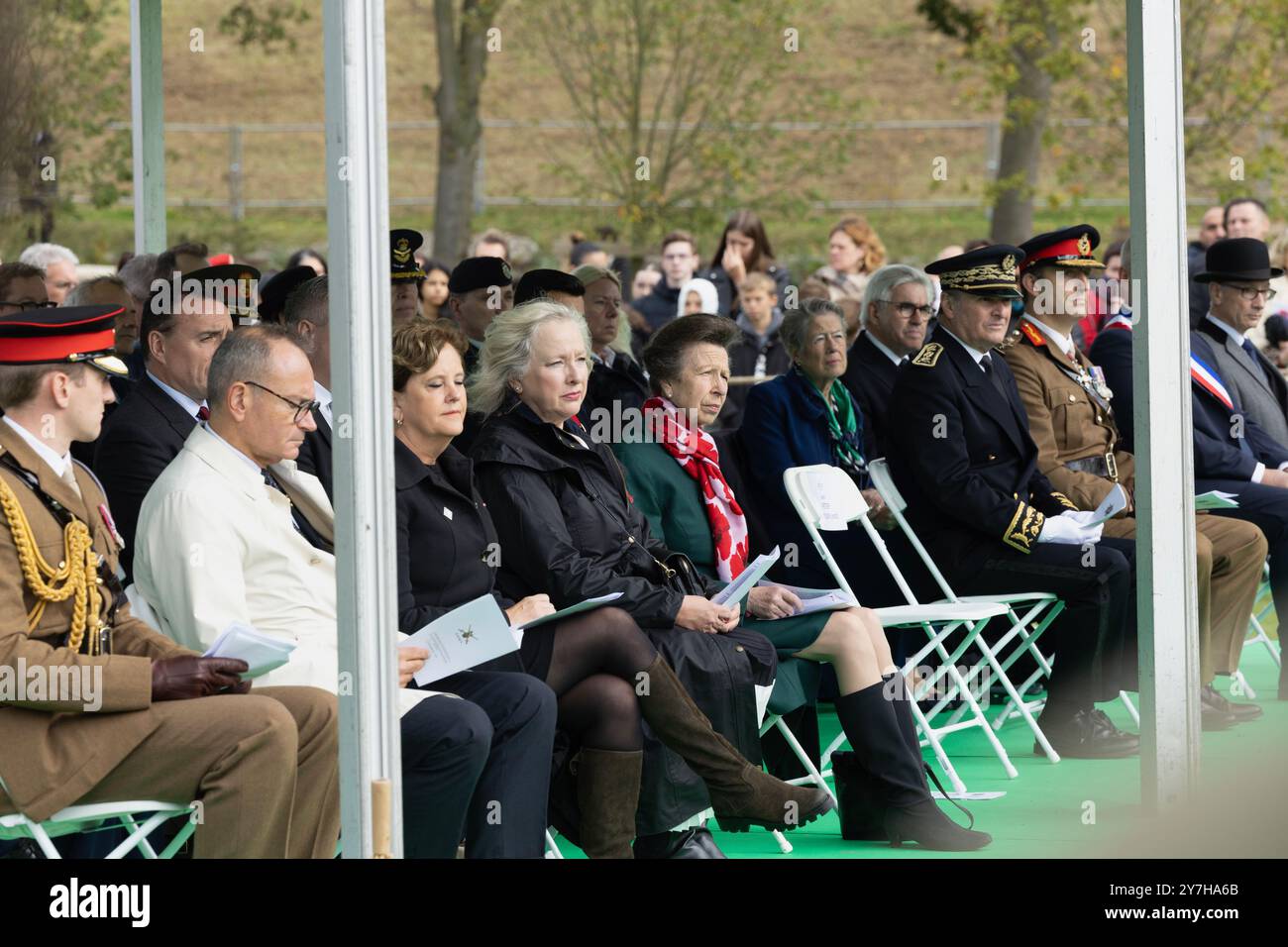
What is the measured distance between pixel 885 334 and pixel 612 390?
1.31 meters

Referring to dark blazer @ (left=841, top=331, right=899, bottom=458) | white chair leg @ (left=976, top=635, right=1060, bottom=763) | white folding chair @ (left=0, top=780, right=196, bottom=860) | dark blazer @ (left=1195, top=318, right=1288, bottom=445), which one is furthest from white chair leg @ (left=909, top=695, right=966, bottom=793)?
dark blazer @ (left=1195, top=318, right=1288, bottom=445)

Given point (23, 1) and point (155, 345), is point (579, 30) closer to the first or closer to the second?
point (23, 1)

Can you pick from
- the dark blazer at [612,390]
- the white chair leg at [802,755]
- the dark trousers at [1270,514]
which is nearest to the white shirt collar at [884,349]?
the dark blazer at [612,390]

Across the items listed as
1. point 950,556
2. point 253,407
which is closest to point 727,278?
point 950,556

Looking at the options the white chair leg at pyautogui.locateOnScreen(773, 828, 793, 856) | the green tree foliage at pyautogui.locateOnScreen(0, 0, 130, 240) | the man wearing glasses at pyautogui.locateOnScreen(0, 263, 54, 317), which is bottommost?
the white chair leg at pyautogui.locateOnScreen(773, 828, 793, 856)

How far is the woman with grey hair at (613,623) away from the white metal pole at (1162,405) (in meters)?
1.05

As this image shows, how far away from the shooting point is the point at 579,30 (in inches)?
815

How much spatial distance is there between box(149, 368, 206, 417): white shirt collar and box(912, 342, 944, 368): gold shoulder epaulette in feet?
8.91

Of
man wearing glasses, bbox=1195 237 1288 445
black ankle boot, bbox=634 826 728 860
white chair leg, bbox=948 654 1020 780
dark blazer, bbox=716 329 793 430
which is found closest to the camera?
black ankle boot, bbox=634 826 728 860

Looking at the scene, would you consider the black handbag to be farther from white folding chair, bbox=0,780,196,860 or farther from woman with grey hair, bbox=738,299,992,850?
white folding chair, bbox=0,780,196,860

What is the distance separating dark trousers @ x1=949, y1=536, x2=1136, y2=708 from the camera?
7.08 meters

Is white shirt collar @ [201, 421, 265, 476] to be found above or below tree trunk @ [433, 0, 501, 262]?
below

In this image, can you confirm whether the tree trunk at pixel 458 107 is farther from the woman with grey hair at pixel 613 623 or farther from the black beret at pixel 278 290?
the woman with grey hair at pixel 613 623
